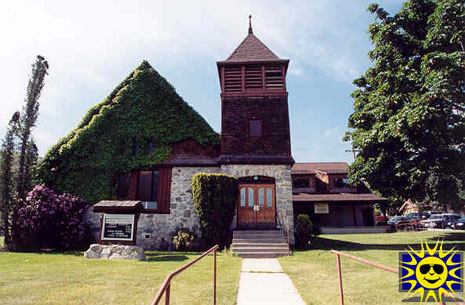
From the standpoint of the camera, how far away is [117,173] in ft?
48.0

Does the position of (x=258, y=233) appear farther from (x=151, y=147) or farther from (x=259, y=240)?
(x=151, y=147)

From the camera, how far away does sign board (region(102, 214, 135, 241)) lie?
10453mm

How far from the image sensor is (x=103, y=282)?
637 cm

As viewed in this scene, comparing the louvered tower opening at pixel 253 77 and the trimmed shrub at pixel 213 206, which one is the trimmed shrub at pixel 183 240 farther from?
the louvered tower opening at pixel 253 77

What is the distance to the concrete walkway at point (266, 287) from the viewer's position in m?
5.12

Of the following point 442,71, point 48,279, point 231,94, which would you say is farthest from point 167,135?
point 442,71

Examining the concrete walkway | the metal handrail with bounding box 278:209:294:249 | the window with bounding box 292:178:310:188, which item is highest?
the window with bounding box 292:178:310:188

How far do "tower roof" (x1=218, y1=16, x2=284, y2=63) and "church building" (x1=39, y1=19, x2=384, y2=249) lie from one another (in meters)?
0.12

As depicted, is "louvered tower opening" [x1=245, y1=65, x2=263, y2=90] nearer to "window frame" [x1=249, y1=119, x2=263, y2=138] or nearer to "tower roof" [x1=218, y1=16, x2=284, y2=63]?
"tower roof" [x1=218, y1=16, x2=284, y2=63]

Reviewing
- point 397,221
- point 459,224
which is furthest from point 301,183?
point 459,224

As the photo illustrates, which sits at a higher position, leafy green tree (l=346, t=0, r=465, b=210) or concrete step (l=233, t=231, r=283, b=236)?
leafy green tree (l=346, t=0, r=465, b=210)

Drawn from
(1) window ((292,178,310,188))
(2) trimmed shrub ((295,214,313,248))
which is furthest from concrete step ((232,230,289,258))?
(1) window ((292,178,310,188))

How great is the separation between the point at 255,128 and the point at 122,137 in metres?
7.54

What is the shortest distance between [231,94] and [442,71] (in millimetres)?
10066
